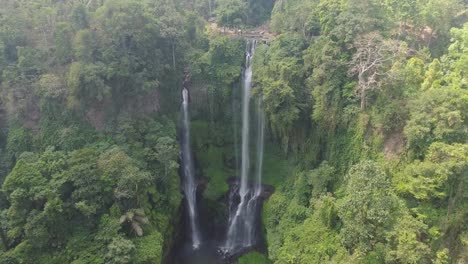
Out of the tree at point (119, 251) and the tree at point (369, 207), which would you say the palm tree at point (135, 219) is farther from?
the tree at point (369, 207)

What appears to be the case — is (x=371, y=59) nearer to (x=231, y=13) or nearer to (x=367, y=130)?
(x=367, y=130)

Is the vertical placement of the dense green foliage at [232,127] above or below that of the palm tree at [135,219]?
above

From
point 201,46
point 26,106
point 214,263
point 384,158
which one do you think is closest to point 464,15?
point 384,158

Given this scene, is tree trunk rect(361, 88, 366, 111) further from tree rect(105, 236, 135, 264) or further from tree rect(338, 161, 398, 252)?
tree rect(105, 236, 135, 264)

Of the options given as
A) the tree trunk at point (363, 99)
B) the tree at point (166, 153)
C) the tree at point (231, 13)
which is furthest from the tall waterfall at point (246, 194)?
the tree trunk at point (363, 99)

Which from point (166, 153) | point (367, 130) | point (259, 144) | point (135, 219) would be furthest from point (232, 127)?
point (135, 219)

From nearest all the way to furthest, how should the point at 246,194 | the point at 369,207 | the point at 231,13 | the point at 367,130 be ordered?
the point at 369,207, the point at 367,130, the point at 246,194, the point at 231,13
